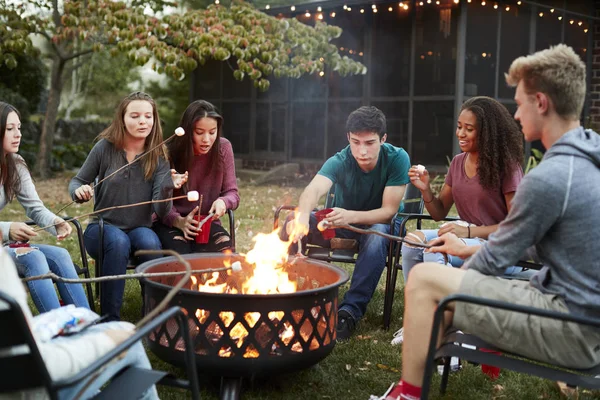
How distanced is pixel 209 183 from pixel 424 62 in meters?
7.03

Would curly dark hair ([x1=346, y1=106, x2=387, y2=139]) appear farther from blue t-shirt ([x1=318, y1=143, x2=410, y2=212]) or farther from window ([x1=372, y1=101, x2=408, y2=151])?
window ([x1=372, y1=101, x2=408, y2=151])

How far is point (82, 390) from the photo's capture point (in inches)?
81.3

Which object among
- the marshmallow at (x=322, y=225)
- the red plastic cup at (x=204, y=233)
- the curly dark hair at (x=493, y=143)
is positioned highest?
the curly dark hair at (x=493, y=143)

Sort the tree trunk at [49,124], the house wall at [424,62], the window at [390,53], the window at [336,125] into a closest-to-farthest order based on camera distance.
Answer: the house wall at [424,62]
the window at [390,53]
the window at [336,125]
the tree trunk at [49,124]

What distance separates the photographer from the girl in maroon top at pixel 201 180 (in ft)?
13.8

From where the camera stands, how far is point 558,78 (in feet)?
7.48

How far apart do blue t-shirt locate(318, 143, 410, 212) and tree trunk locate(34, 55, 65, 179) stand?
8812 millimetres

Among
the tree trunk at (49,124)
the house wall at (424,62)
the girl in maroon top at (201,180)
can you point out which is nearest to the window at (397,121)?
the house wall at (424,62)

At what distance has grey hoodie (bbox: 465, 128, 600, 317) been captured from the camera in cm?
221

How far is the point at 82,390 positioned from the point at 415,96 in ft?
30.3

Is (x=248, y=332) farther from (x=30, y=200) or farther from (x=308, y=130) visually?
(x=308, y=130)

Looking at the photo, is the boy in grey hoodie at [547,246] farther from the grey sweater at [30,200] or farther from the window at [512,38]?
the window at [512,38]

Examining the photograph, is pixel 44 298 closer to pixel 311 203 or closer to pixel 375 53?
pixel 311 203

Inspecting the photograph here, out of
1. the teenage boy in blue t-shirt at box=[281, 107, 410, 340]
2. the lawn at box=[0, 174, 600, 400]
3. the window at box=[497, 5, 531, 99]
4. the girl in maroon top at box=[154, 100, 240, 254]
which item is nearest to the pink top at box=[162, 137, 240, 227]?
the girl in maroon top at box=[154, 100, 240, 254]
